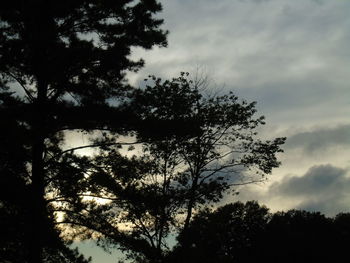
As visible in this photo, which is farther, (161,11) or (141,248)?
(161,11)

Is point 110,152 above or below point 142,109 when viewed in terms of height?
below

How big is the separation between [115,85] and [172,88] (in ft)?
24.5

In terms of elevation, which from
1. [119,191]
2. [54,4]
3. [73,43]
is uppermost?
[54,4]

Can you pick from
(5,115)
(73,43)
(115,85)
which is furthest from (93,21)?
(5,115)

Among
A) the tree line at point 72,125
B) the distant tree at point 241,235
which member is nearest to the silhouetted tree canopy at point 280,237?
the distant tree at point 241,235

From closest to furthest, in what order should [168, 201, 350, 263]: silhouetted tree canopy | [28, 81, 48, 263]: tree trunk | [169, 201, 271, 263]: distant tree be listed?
[28, 81, 48, 263]: tree trunk, [168, 201, 350, 263]: silhouetted tree canopy, [169, 201, 271, 263]: distant tree

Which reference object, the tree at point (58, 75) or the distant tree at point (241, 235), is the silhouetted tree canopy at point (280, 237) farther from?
the tree at point (58, 75)

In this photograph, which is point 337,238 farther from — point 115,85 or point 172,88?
point 115,85

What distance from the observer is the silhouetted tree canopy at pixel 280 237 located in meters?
44.8

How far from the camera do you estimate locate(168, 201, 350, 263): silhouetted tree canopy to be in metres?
44.8

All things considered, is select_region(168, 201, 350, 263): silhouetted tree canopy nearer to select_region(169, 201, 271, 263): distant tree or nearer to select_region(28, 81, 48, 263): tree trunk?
select_region(169, 201, 271, 263): distant tree

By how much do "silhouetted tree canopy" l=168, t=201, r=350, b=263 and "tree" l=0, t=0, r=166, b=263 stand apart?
102ft

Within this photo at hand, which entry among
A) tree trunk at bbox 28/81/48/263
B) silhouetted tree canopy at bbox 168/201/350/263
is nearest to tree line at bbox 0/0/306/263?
tree trunk at bbox 28/81/48/263

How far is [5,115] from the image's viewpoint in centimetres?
1110
